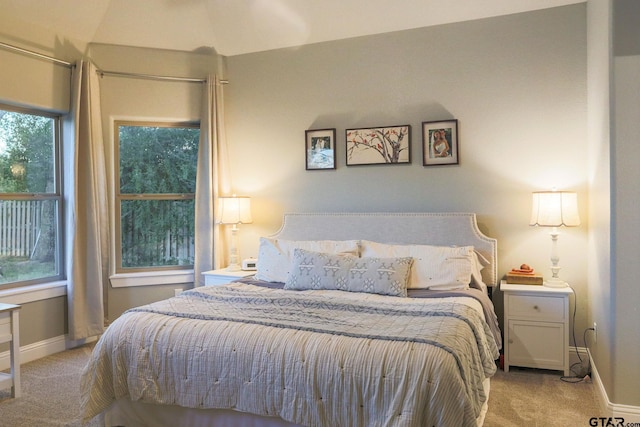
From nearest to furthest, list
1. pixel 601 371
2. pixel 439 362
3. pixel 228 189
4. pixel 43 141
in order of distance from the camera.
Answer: pixel 439 362 → pixel 601 371 → pixel 43 141 → pixel 228 189

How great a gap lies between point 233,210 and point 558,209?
2692 mm

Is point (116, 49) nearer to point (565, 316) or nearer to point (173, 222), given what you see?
point (173, 222)

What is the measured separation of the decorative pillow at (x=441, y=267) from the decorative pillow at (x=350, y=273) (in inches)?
4.0

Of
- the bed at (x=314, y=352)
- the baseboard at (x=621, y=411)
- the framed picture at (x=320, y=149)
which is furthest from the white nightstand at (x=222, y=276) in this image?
the baseboard at (x=621, y=411)

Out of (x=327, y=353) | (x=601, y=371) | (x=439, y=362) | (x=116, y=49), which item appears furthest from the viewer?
(x=116, y=49)

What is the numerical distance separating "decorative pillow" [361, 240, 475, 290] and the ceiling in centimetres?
193

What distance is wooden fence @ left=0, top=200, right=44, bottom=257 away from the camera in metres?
3.86

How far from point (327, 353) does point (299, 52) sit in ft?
10.6

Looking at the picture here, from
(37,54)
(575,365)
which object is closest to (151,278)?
(37,54)

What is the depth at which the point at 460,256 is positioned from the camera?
344 centimetres

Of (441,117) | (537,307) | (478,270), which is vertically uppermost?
(441,117)

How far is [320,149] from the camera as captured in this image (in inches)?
174

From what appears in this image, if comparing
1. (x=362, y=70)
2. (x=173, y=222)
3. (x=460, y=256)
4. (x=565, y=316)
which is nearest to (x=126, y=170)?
(x=173, y=222)

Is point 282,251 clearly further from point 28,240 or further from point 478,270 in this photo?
point 28,240
